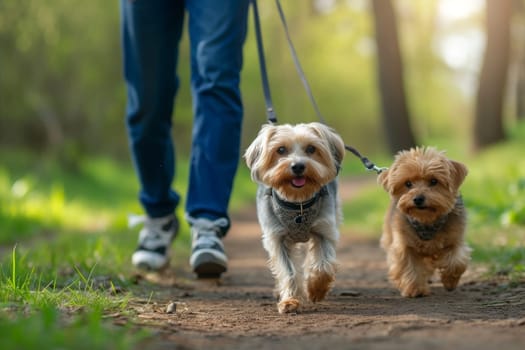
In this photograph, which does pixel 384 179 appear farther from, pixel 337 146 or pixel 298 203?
pixel 298 203

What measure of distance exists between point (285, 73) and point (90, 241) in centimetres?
2413

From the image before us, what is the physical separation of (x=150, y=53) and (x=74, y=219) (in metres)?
5.53

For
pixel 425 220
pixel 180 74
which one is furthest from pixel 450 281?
pixel 180 74

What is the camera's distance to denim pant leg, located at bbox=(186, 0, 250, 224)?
508cm

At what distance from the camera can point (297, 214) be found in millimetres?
4367

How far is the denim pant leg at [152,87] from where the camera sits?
5297mm

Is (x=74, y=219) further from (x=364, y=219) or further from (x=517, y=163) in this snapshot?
(x=517, y=163)

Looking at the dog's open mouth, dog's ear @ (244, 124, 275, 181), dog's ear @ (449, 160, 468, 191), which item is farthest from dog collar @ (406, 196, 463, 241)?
dog's ear @ (244, 124, 275, 181)

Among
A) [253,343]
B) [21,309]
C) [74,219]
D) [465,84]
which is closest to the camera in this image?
[253,343]

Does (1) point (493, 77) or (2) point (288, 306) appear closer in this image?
(2) point (288, 306)

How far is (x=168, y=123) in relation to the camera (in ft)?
18.6

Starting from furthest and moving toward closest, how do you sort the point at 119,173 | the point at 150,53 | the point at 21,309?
the point at 119,173, the point at 150,53, the point at 21,309

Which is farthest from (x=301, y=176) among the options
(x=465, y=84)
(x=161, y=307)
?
(x=465, y=84)

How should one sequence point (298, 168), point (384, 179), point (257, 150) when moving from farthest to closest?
point (384, 179) < point (257, 150) < point (298, 168)
